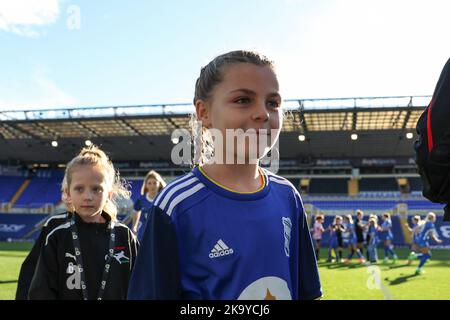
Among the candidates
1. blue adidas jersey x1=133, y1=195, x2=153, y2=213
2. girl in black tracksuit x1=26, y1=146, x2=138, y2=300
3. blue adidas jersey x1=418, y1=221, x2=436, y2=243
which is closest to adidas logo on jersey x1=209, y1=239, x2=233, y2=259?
girl in black tracksuit x1=26, y1=146, x2=138, y2=300

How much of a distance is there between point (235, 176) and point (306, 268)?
526 mm

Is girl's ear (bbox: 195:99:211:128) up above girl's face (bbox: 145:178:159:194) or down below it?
below

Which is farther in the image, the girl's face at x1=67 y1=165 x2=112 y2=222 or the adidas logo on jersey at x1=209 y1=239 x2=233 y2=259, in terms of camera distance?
the girl's face at x1=67 y1=165 x2=112 y2=222

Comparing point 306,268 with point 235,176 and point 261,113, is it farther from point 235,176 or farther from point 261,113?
point 261,113

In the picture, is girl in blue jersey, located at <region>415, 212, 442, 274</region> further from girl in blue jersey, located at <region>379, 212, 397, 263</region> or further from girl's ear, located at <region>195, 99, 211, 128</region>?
girl's ear, located at <region>195, 99, 211, 128</region>

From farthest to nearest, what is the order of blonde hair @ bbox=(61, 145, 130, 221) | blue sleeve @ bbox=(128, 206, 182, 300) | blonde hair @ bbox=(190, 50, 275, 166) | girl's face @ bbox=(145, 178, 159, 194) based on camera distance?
girl's face @ bbox=(145, 178, 159, 194) < blonde hair @ bbox=(61, 145, 130, 221) < blonde hair @ bbox=(190, 50, 275, 166) < blue sleeve @ bbox=(128, 206, 182, 300)

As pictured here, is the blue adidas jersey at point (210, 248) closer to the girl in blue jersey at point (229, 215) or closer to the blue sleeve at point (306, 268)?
the girl in blue jersey at point (229, 215)

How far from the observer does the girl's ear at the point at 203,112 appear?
5.56 feet

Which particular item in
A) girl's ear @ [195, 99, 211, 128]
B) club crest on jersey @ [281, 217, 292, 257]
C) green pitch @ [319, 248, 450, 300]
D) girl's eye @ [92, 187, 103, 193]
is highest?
girl's ear @ [195, 99, 211, 128]

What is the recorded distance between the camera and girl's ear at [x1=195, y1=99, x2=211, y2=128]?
5.56 ft

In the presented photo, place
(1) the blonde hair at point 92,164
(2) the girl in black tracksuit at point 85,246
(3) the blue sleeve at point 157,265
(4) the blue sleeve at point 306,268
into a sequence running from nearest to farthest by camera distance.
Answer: (3) the blue sleeve at point 157,265
(4) the blue sleeve at point 306,268
(2) the girl in black tracksuit at point 85,246
(1) the blonde hair at point 92,164

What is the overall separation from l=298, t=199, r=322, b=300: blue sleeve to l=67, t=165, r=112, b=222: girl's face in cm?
160

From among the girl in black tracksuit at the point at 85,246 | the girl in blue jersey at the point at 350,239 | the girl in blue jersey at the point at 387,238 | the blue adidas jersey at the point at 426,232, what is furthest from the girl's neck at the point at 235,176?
the girl in blue jersey at the point at 387,238
